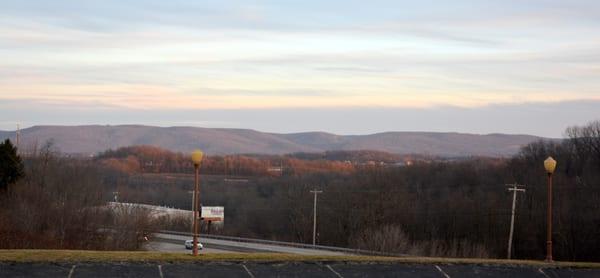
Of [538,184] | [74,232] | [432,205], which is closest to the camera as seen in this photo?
[74,232]

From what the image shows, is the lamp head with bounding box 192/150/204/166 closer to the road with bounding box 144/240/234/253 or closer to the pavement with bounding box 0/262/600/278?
the pavement with bounding box 0/262/600/278

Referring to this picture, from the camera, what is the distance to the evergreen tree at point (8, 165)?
45.9 m

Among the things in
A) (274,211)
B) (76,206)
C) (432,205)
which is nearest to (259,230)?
(274,211)

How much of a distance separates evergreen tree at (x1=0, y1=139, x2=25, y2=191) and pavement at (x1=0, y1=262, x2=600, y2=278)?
27564mm

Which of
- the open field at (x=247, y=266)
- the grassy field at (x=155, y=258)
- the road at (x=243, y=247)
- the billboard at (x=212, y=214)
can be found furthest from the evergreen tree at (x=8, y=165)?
the billboard at (x=212, y=214)

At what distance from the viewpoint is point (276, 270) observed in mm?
21359

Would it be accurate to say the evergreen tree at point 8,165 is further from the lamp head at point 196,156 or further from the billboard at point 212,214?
the billboard at point 212,214

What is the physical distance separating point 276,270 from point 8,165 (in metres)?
30.8

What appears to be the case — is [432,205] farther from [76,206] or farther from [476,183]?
[76,206]

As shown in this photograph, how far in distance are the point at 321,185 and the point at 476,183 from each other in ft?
58.4

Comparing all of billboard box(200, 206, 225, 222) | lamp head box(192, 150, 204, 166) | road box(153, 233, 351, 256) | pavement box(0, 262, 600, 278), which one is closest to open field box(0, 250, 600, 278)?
pavement box(0, 262, 600, 278)

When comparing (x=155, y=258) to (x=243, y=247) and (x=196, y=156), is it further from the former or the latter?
(x=243, y=247)

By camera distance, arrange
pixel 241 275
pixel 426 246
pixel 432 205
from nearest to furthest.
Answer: pixel 241 275 → pixel 426 246 → pixel 432 205

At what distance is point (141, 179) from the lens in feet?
466
